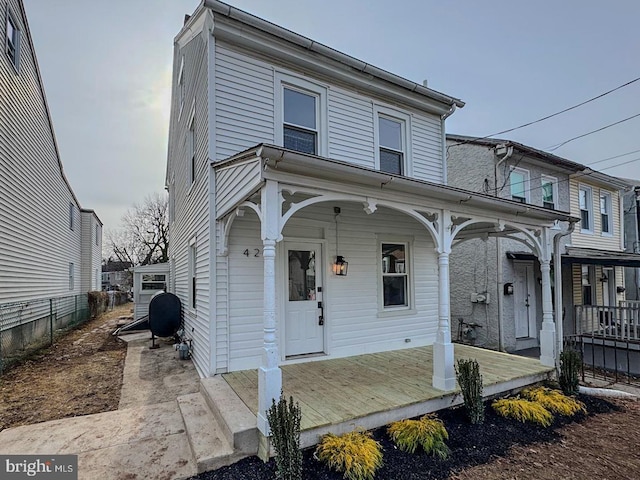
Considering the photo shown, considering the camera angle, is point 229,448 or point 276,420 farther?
point 229,448

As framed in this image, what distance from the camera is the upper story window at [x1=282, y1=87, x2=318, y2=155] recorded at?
238 inches

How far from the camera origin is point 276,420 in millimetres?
3020

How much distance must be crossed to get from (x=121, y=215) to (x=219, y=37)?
3084 centimetres

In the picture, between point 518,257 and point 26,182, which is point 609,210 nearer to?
point 518,257

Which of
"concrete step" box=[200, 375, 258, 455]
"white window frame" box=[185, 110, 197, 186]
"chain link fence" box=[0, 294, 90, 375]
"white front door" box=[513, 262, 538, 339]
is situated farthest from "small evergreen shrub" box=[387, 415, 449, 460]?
"chain link fence" box=[0, 294, 90, 375]

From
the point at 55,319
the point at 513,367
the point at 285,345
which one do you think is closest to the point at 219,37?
the point at 285,345

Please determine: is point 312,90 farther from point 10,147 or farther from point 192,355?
point 10,147

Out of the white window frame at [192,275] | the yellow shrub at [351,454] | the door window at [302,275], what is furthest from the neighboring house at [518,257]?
the white window frame at [192,275]

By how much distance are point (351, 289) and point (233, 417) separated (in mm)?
3336

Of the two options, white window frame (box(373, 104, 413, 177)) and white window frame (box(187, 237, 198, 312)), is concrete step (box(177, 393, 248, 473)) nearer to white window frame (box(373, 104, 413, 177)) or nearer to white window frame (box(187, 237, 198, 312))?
white window frame (box(187, 237, 198, 312))

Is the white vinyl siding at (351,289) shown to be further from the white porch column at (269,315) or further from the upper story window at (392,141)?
the white porch column at (269,315)

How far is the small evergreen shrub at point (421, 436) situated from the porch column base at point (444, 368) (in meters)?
0.70

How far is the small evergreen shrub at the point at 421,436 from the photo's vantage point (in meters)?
3.49

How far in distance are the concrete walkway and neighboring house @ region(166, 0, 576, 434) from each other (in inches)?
34.9
